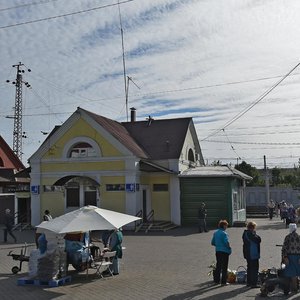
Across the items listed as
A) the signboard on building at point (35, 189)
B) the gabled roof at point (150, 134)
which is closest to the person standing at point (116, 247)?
the gabled roof at point (150, 134)

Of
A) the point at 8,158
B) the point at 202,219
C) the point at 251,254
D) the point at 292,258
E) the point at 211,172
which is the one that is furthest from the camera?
the point at 8,158

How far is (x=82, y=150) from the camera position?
30.8m

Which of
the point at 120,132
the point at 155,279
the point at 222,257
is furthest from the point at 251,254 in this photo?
the point at 120,132

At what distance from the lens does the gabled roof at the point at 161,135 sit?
106ft

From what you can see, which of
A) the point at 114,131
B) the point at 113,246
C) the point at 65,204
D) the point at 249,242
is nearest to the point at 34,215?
the point at 65,204

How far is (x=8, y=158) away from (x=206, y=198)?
910 inches

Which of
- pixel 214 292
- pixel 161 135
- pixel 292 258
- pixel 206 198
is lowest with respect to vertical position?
pixel 214 292

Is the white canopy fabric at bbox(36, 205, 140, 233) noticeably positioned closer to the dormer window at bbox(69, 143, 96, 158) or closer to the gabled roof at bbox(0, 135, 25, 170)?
the dormer window at bbox(69, 143, 96, 158)

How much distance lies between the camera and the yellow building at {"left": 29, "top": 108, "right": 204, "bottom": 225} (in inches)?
1156

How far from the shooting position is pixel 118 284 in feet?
38.6

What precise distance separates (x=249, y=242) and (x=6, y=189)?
3104 centimetres

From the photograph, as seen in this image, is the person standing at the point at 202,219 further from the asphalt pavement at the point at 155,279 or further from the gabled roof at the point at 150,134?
the asphalt pavement at the point at 155,279

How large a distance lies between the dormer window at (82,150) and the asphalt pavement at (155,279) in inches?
433

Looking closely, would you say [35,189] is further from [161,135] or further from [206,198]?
[206,198]
